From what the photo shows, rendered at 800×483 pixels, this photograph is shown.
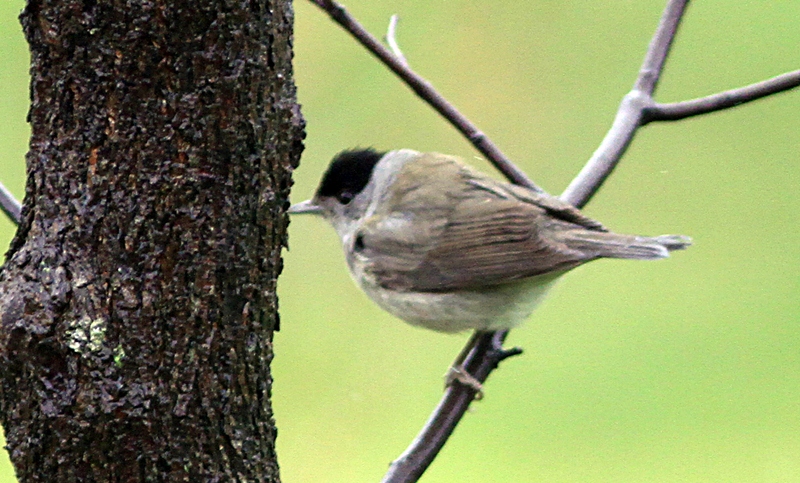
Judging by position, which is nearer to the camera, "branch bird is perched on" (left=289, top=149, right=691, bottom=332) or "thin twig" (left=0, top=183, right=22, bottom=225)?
"thin twig" (left=0, top=183, right=22, bottom=225)

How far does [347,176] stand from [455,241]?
50cm

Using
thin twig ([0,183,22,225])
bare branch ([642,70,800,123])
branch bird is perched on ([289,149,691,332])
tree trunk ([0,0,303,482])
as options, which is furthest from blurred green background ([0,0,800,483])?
tree trunk ([0,0,303,482])

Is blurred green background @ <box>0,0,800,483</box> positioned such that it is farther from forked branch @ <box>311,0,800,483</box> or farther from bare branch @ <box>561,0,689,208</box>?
bare branch @ <box>561,0,689,208</box>

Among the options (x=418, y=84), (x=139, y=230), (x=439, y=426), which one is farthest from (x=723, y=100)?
(x=139, y=230)

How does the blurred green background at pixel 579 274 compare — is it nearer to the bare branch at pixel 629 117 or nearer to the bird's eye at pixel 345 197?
the bird's eye at pixel 345 197

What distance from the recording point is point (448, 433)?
8.68 ft

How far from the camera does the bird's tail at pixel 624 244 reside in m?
3.42

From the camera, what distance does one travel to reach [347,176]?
392cm

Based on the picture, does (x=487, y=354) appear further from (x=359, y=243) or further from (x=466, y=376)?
(x=359, y=243)

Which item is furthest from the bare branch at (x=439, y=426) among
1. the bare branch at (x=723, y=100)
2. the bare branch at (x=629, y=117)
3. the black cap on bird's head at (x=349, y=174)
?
the black cap on bird's head at (x=349, y=174)

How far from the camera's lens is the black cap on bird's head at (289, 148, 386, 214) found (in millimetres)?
3857

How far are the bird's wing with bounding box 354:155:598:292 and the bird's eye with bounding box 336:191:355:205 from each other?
13 cm

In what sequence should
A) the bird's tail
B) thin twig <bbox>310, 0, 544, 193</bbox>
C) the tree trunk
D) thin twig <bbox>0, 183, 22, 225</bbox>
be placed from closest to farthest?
the tree trunk < thin twig <bbox>0, 183, 22, 225</bbox> < thin twig <bbox>310, 0, 544, 193</bbox> < the bird's tail

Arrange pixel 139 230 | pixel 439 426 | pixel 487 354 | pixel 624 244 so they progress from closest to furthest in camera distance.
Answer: pixel 139 230, pixel 439 426, pixel 487 354, pixel 624 244
